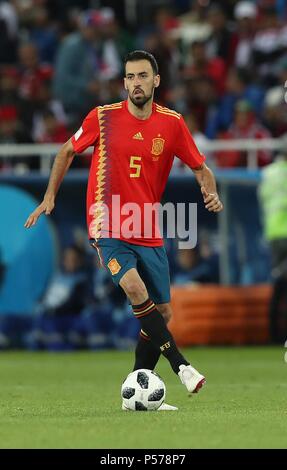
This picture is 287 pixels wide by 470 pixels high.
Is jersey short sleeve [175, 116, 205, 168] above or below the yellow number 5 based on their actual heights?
above

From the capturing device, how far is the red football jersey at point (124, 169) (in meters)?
10.6

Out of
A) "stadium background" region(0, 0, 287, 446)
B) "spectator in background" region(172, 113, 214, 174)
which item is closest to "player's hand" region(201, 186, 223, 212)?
"stadium background" region(0, 0, 287, 446)

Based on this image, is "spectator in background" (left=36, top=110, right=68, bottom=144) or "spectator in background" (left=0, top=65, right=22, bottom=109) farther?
"spectator in background" (left=0, top=65, right=22, bottom=109)

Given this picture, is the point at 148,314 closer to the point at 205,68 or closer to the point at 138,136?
the point at 138,136

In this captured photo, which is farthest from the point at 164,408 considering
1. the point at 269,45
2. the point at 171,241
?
the point at 269,45

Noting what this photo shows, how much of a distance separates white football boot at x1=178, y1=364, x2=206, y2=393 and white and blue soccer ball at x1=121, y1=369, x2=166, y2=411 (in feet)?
0.98

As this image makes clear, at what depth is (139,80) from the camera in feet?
34.5

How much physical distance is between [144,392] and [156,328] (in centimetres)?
46

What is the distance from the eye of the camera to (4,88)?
22.3 metres

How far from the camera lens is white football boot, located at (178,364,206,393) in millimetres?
9930

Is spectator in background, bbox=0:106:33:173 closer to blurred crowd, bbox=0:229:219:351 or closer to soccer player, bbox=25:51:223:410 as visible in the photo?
blurred crowd, bbox=0:229:219:351

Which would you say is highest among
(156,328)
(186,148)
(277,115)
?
(277,115)

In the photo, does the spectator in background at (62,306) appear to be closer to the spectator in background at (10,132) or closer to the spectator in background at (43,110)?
the spectator in background at (10,132)

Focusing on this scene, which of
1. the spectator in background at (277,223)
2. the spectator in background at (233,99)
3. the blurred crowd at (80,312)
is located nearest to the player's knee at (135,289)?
the spectator in background at (277,223)
